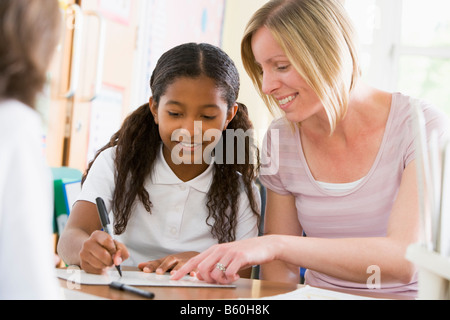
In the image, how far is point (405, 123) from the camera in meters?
1.19

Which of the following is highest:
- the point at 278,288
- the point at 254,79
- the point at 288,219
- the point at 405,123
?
the point at 254,79

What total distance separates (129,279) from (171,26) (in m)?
2.38

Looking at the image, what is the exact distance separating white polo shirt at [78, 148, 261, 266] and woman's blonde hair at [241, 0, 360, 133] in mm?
340

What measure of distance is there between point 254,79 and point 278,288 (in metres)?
0.60

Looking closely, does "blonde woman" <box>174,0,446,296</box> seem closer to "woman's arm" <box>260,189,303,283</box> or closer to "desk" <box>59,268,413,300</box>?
"woman's arm" <box>260,189,303,283</box>

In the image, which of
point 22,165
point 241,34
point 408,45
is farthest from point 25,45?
point 408,45

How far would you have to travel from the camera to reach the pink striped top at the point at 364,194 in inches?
45.6

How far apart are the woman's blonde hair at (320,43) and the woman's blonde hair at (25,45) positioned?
0.75 metres

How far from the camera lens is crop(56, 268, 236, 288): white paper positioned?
85 centimetres

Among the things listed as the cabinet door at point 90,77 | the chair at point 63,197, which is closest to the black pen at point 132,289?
the chair at point 63,197
